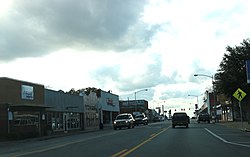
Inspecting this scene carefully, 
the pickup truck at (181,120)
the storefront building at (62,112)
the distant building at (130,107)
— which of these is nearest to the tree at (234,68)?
the pickup truck at (181,120)

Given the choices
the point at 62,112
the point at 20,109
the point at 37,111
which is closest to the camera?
the point at 20,109

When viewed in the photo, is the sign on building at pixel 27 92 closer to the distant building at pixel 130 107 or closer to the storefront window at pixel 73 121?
the storefront window at pixel 73 121

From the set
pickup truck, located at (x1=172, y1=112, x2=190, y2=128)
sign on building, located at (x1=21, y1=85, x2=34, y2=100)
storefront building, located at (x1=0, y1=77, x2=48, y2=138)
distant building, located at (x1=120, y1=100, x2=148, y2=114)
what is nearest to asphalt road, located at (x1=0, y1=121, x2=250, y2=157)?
storefront building, located at (x1=0, y1=77, x2=48, y2=138)

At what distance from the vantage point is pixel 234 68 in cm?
5484

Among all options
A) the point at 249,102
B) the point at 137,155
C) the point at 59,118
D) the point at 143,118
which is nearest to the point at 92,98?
the point at 143,118

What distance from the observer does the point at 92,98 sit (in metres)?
70.1

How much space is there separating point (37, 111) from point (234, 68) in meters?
28.2

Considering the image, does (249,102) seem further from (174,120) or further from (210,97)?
(210,97)

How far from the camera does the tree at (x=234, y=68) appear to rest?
53906 mm

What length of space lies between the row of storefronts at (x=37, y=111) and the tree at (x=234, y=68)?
21.8 m

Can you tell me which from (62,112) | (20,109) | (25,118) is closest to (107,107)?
(62,112)

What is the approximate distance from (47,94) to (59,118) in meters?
4.69

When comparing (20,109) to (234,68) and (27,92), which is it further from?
(234,68)

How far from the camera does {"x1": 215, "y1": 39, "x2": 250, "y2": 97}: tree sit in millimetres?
53906
